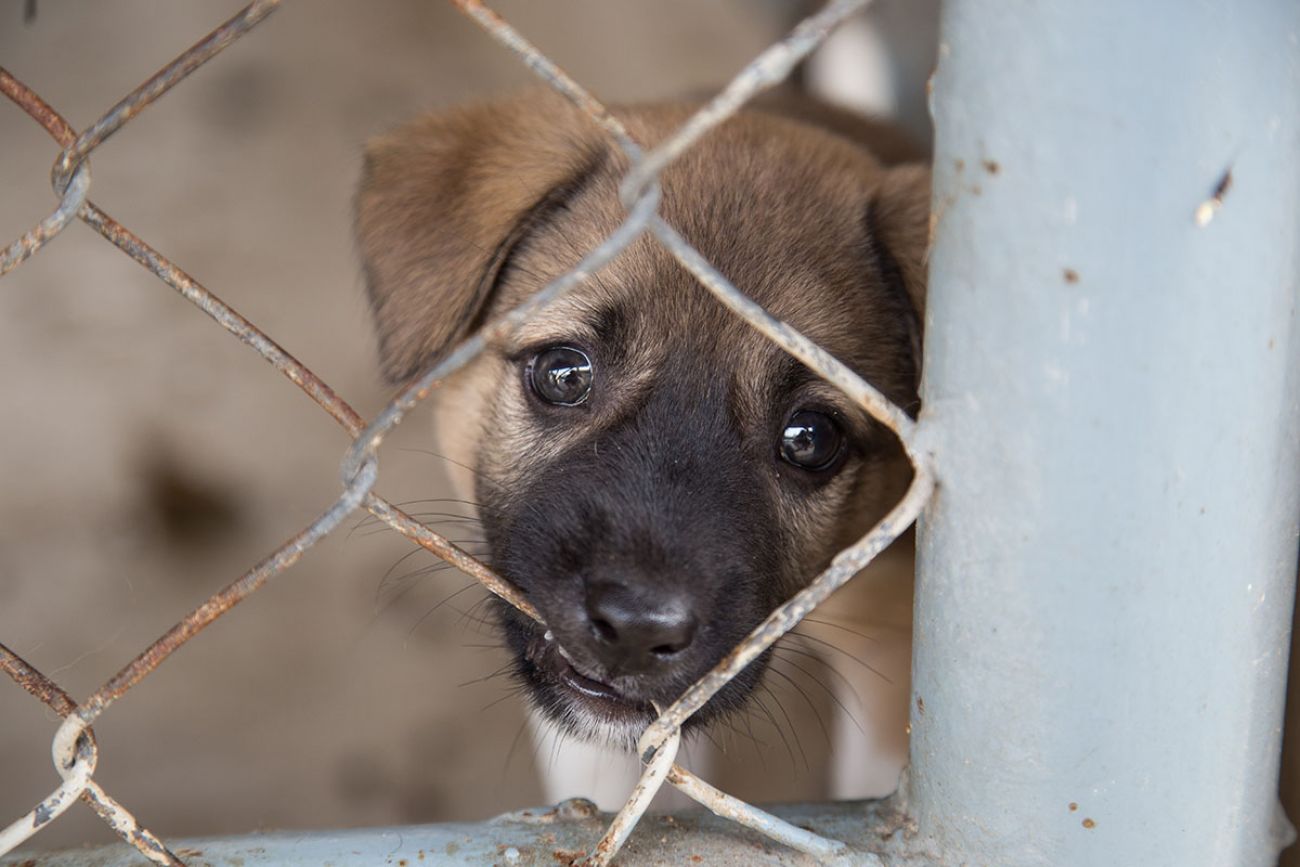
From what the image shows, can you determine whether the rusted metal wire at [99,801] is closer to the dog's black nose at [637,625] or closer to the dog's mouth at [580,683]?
the dog's black nose at [637,625]

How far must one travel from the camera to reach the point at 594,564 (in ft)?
4.84

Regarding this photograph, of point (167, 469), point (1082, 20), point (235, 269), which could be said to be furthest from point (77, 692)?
point (1082, 20)

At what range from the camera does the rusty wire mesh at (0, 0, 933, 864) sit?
0.97 m

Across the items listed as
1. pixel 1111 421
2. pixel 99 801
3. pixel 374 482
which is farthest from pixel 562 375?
pixel 1111 421

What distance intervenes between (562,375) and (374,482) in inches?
32.3

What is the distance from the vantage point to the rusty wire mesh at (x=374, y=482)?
97cm

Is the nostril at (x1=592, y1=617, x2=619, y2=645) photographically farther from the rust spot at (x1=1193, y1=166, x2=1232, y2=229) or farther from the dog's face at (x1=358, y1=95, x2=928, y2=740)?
the rust spot at (x1=1193, y1=166, x2=1232, y2=229)

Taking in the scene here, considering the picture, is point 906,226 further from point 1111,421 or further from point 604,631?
point 1111,421

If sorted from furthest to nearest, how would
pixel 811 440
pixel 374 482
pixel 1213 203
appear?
pixel 811 440, pixel 374 482, pixel 1213 203

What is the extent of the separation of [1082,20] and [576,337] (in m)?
1.09

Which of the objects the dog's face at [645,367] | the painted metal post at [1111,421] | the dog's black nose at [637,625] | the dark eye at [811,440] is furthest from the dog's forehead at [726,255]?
the painted metal post at [1111,421]

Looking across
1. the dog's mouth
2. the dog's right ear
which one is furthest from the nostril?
the dog's right ear

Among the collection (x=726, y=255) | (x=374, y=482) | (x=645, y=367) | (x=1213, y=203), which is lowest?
(x=374, y=482)

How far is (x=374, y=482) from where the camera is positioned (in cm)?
108
